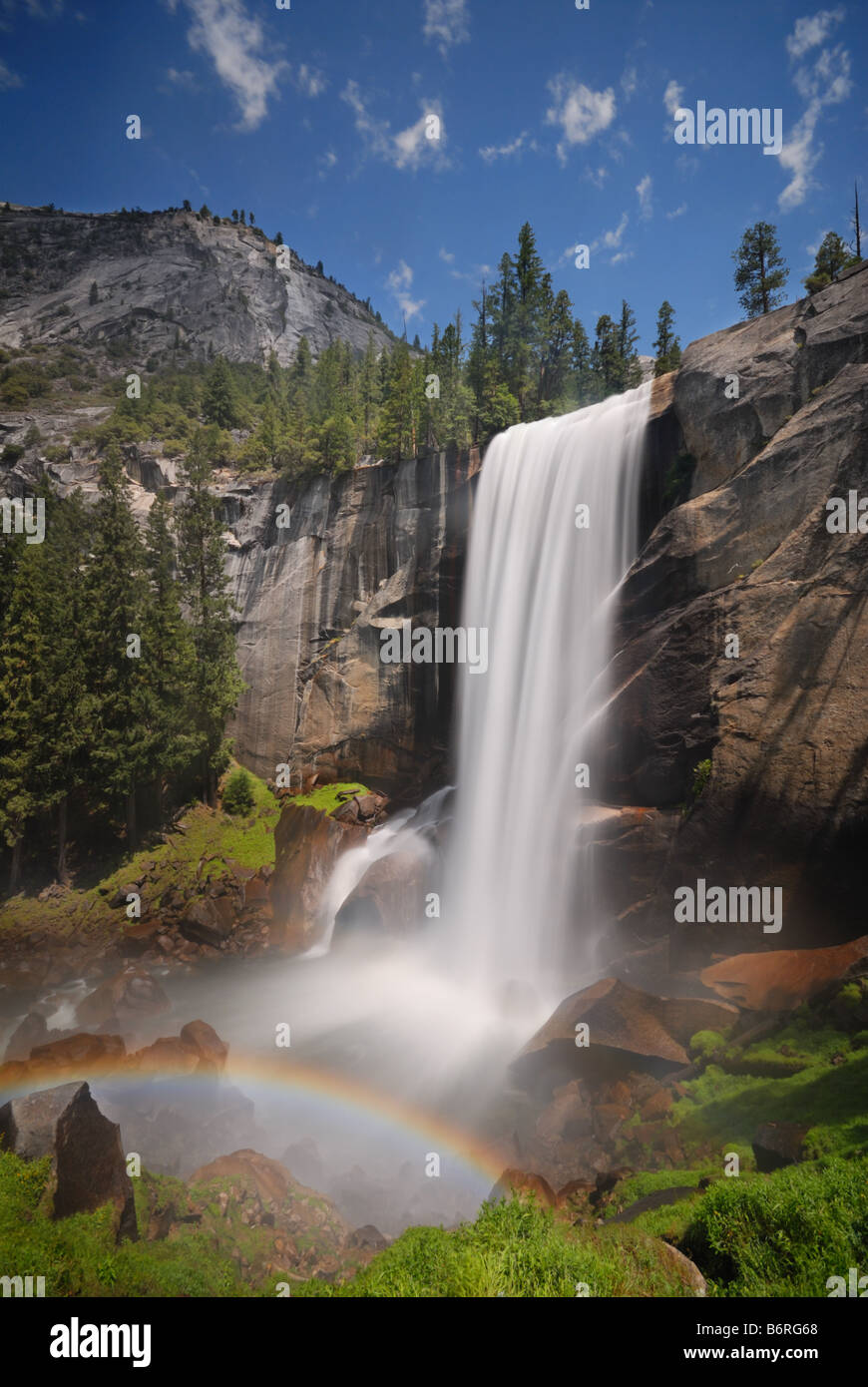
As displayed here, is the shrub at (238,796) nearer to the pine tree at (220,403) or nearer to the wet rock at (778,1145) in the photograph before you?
the wet rock at (778,1145)

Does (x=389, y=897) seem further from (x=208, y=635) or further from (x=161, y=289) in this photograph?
(x=161, y=289)

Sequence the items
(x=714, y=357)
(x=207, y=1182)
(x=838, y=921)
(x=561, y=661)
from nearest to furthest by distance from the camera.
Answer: (x=207, y=1182)
(x=838, y=921)
(x=714, y=357)
(x=561, y=661)

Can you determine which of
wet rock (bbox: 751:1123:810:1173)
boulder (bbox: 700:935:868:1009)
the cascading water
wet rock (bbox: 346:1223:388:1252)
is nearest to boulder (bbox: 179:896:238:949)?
the cascading water

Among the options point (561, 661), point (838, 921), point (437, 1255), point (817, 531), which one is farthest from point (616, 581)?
point (437, 1255)

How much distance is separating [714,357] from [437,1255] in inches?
1019

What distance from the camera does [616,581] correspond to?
74.1ft

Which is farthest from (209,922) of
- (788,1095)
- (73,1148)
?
(788,1095)

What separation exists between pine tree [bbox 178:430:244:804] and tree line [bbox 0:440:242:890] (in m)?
0.07

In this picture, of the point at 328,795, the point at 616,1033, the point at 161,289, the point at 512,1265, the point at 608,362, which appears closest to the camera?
the point at 512,1265

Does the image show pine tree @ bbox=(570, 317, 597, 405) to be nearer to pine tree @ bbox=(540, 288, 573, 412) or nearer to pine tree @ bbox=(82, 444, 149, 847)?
pine tree @ bbox=(540, 288, 573, 412)

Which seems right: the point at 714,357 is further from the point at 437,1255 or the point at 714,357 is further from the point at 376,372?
the point at 376,372

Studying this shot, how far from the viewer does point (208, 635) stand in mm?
30109

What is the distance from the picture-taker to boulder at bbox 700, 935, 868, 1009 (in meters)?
10.8

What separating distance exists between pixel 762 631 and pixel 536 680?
9591mm
